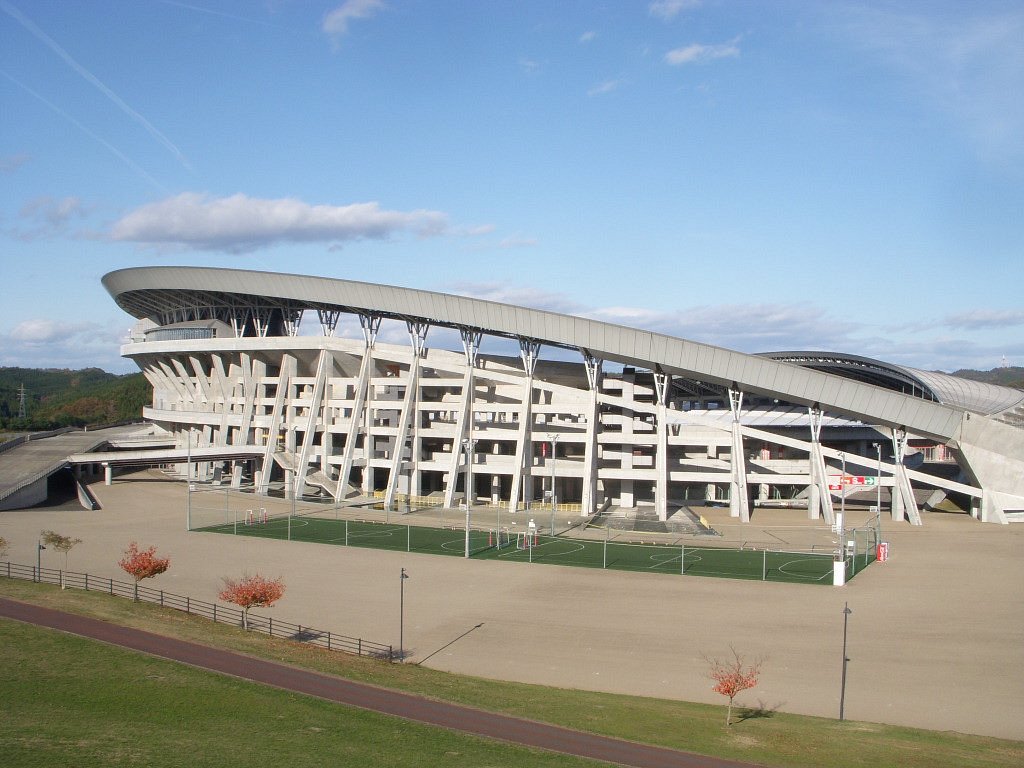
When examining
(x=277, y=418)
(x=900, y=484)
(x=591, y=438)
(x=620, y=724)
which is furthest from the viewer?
(x=277, y=418)

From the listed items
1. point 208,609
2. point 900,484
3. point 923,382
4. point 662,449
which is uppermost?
point 923,382

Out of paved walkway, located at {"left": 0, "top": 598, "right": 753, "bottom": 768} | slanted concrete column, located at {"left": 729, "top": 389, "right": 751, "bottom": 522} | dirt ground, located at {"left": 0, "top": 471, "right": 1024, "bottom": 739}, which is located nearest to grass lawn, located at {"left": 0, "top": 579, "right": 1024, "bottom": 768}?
paved walkway, located at {"left": 0, "top": 598, "right": 753, "bottom": 768}

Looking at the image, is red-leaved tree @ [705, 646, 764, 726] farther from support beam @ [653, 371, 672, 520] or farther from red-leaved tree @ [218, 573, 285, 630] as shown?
support beam @ [653, 371, 672, 520]

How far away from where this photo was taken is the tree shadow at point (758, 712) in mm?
20281

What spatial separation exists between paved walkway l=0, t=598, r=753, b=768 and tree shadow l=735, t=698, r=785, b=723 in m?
3.67

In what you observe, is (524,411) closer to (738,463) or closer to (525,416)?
(525,416)

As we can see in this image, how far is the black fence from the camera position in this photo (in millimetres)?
26125

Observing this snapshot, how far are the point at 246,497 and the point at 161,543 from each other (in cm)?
2022

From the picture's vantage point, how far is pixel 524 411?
58.8 metres

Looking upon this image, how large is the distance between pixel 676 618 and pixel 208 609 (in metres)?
17.1

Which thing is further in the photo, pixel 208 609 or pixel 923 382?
pixel 923 382

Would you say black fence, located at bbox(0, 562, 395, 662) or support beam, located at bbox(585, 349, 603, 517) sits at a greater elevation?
support beam, located at bbox(585, 349, 603, 517)

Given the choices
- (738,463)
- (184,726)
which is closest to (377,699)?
(184,726)

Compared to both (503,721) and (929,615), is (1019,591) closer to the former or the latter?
(929,615)
